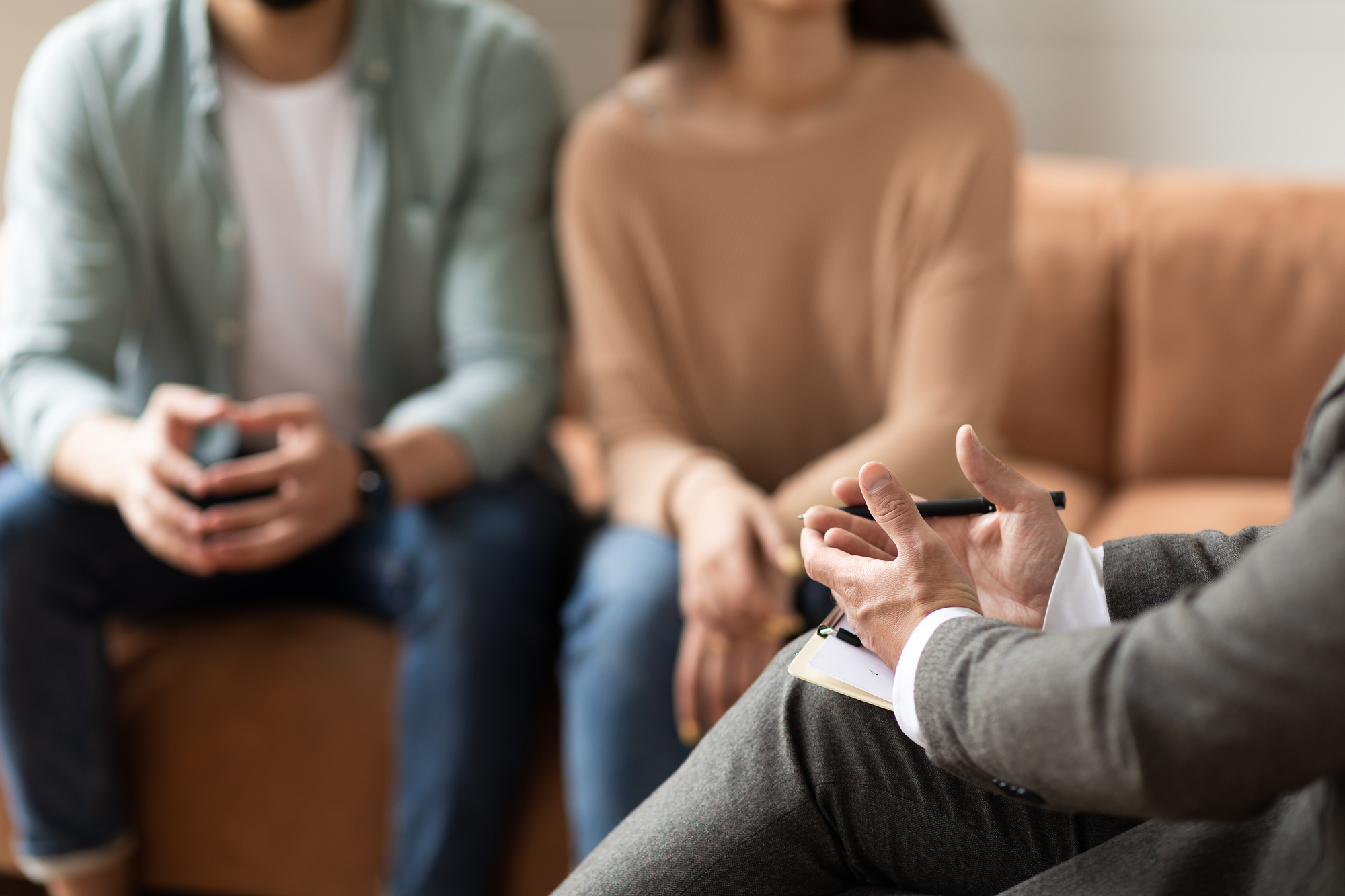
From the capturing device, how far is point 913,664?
0.50 metres

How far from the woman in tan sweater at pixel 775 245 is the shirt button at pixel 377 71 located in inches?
7.8

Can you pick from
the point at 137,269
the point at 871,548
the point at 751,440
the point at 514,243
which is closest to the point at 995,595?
the point at 871,548

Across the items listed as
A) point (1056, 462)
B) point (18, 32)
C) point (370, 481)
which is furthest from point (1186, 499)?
point (18, 32)

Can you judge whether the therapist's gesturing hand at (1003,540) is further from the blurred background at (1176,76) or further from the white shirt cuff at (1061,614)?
→ the blurred background at (1176,76)

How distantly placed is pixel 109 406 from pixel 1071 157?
157 cm

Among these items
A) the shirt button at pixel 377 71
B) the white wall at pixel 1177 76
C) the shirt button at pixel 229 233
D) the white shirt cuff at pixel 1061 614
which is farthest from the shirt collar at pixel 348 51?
the white wall at pixel 1177 76

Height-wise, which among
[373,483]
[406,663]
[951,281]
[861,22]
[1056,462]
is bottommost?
[1056,462]

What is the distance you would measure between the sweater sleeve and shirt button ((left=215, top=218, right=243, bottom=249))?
1.89ft

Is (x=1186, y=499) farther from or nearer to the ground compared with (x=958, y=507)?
nearer to the ground

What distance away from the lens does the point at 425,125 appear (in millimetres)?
1206

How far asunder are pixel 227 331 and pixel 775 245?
0.54m

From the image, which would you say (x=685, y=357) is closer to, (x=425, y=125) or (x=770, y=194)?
(x=770, y=194)

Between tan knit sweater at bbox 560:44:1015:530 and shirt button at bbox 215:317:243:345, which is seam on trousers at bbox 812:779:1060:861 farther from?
shirt button at bbox 215:317:243:345

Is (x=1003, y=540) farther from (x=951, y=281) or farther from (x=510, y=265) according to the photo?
(x=510, y=265)
